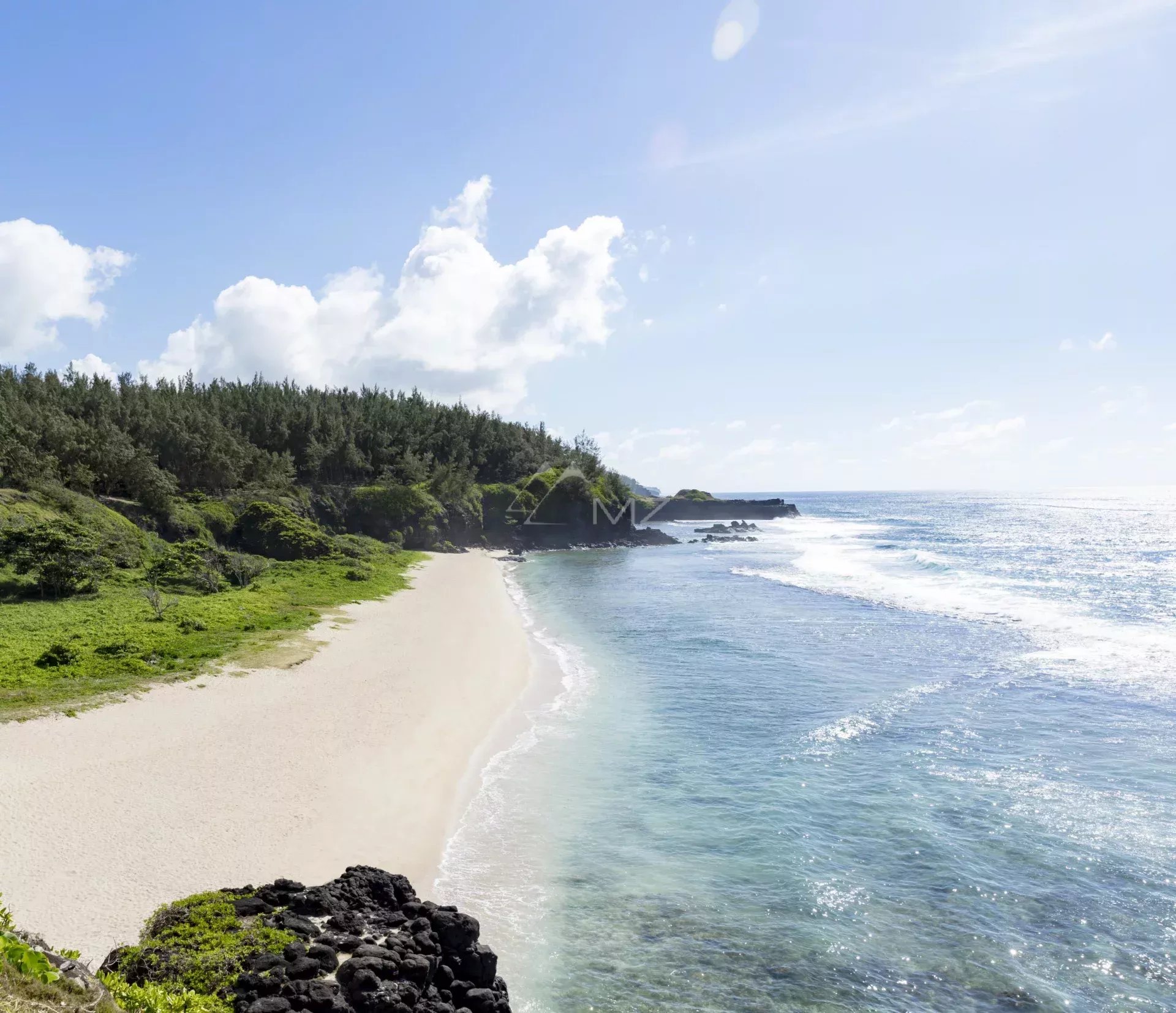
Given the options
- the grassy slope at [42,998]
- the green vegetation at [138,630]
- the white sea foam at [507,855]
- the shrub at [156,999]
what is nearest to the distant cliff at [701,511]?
the green vegetation at [138,630]

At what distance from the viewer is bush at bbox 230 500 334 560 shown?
5197 cm

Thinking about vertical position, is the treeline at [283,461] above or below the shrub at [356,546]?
above

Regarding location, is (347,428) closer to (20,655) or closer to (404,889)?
(20,655)

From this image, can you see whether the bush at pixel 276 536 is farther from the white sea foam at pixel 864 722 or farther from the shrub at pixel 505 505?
the white sea foam at pixel 864 722

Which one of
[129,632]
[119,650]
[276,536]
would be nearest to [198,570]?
[129,632]

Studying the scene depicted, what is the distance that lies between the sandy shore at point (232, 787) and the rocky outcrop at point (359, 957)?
5.66 ft

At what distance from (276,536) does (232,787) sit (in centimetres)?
4108

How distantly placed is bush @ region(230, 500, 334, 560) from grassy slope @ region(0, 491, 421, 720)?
8854 millimetres

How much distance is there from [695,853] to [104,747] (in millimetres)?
14342

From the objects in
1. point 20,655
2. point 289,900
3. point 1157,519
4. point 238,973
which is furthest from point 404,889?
point 1157,519

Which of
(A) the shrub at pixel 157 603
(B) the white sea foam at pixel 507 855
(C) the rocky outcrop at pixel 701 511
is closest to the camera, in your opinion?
(B) the white sea foam at pixel 507 855

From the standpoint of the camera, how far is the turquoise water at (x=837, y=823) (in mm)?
10891

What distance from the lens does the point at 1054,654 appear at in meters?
30.2

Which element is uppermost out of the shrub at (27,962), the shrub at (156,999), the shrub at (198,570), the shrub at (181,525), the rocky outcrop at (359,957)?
the shrub at (181,525)
